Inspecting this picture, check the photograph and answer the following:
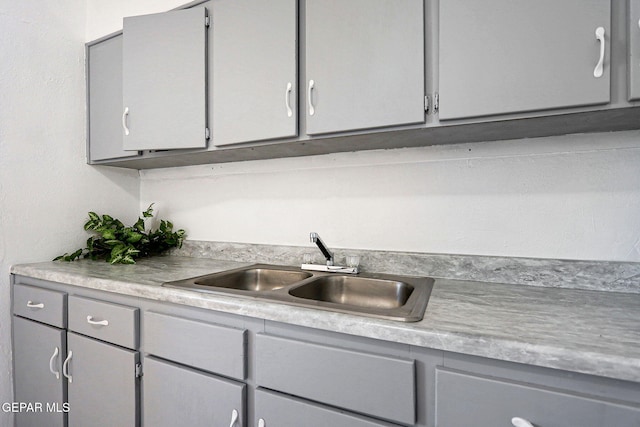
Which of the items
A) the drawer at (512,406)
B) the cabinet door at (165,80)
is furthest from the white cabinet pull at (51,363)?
the drawer at (512,406)

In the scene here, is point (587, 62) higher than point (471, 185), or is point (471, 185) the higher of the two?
point (587, 62)

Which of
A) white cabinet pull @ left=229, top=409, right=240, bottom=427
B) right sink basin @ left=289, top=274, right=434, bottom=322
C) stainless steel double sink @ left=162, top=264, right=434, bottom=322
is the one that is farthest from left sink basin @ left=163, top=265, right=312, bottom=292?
white cabinet pull @ left=229, top=409, right=240, bottom=427

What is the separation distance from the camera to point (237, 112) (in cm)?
138

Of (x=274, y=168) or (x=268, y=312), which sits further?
(x=274, y=168)

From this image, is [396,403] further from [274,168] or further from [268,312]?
[274,168]

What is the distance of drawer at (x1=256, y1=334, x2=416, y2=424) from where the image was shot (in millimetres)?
772

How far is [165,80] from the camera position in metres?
1.54

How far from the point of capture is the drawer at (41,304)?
4.66 feet

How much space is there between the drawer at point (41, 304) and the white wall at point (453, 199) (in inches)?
30.6

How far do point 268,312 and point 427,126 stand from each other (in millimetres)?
793

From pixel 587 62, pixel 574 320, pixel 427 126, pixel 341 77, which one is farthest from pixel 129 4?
pixel 574 320

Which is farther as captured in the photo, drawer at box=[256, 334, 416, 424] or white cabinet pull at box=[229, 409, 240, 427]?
white cabinet pull at box=[229, 409, 240, 427]

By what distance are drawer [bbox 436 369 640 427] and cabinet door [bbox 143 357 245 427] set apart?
60 centimetres

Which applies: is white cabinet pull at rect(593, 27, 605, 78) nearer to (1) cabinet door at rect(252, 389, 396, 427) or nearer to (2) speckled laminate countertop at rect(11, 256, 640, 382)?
(2) speckled laminate countertop at rect(11, 256, 640, 382)
